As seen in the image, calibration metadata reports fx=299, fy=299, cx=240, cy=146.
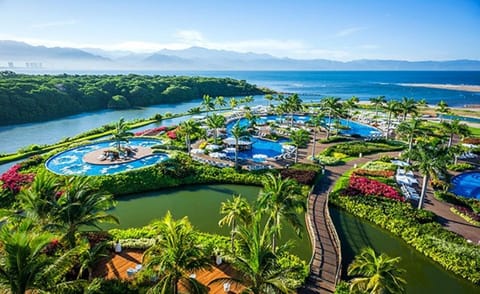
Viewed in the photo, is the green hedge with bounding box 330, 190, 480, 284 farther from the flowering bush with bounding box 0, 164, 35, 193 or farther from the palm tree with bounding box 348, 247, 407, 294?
the flowering bush with bounding box 0, 164, 35, 193

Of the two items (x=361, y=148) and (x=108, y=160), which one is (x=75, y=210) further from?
(x=361, y=148)

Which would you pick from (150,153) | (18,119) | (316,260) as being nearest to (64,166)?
(150,153)

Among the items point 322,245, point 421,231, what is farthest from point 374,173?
point 322,245

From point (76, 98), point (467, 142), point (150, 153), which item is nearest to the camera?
point (150, 153)

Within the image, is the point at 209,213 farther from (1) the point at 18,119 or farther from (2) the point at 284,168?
(1) the point at 18,119

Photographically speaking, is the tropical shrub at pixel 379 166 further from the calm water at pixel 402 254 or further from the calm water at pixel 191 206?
the calm water at pixel 191 206
